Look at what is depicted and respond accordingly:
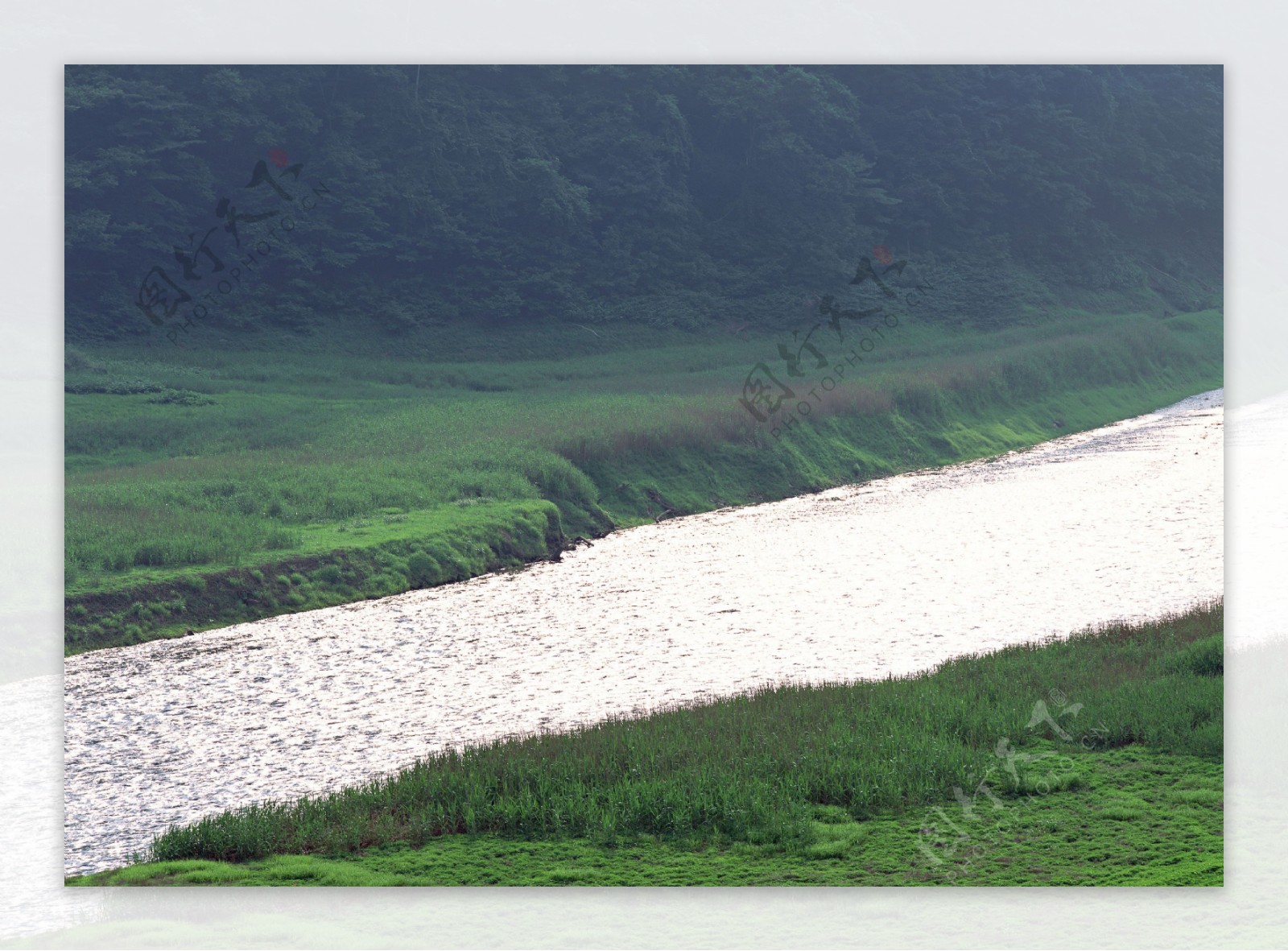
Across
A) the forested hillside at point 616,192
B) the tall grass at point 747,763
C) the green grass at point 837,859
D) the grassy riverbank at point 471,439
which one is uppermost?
the forested hillside at point 616,192

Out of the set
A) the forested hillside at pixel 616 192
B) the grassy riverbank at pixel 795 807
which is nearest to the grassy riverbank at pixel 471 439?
the forested hillside at pixel 616 192

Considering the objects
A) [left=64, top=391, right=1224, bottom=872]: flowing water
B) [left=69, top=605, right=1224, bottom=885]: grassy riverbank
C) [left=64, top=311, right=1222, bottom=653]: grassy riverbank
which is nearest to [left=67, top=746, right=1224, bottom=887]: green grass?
[left=69, top=605, right=1224, bottom=885]: grassy riverbank

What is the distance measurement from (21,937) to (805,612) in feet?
27.3

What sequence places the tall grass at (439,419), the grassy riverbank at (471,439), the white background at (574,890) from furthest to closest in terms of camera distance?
the tall grass at (439,419), the grassy riverbank at (471,439), the white background at (574,890)

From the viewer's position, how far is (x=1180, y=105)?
13477 millimetres

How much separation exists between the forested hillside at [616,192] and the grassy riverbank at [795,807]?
5083mm

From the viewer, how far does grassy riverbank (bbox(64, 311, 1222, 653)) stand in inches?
587

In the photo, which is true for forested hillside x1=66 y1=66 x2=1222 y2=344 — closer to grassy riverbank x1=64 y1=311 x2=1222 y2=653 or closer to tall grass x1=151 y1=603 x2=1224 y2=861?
grassy riverbank x1=64 y1=311 x2=1222 y2=653

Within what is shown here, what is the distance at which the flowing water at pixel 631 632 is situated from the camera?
10547 mm

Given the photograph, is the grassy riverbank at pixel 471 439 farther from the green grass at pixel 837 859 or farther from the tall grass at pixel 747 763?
the green grass at pixel 837 859

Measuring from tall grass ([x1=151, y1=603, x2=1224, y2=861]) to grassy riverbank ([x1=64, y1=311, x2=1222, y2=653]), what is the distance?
5.14 m

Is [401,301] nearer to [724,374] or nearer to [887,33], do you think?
[724,374]

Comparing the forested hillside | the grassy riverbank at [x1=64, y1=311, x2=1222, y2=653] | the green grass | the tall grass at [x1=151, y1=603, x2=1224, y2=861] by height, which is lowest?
the green grass

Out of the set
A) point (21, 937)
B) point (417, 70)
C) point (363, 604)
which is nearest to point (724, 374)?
point (417, 70)
